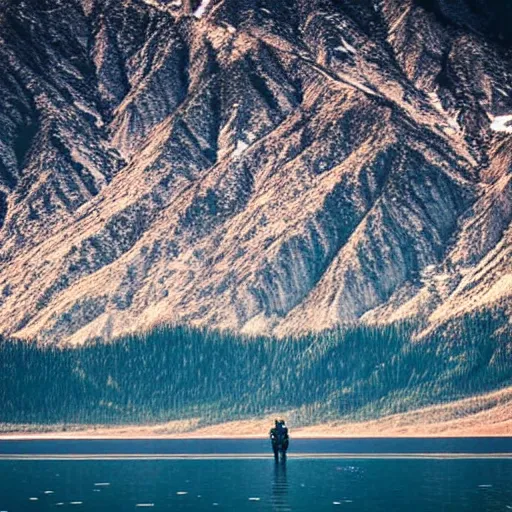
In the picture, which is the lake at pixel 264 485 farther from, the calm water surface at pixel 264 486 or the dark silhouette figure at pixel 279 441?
the dark silhouette figure at pixel 279 441

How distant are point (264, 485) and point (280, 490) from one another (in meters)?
6.86

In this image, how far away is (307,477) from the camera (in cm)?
15038

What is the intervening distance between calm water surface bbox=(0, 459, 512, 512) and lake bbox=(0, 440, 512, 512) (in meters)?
0.07

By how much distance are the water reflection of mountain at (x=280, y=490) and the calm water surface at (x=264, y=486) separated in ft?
0.21

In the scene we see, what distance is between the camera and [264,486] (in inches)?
5458

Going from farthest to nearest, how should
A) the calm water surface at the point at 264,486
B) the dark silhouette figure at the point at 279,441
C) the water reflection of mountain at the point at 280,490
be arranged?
the dark silhouette figure at the point at 279,441 < the calm water surface at the point at 264,486 < the water reflection of mountain at the point at 280,490

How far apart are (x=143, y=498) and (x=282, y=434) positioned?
171ft

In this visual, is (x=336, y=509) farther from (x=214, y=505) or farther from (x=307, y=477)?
(x=307, y=477)

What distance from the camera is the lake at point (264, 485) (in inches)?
4668

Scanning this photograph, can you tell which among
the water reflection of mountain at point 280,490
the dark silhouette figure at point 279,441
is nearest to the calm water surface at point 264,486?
the water reflection of mountain at point 280,490

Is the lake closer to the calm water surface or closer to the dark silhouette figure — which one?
the calm water surface

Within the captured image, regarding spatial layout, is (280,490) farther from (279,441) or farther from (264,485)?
(279,441)

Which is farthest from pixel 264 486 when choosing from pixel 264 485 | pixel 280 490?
pixel 280 490

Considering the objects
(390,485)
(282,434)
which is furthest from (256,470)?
(390,485)
